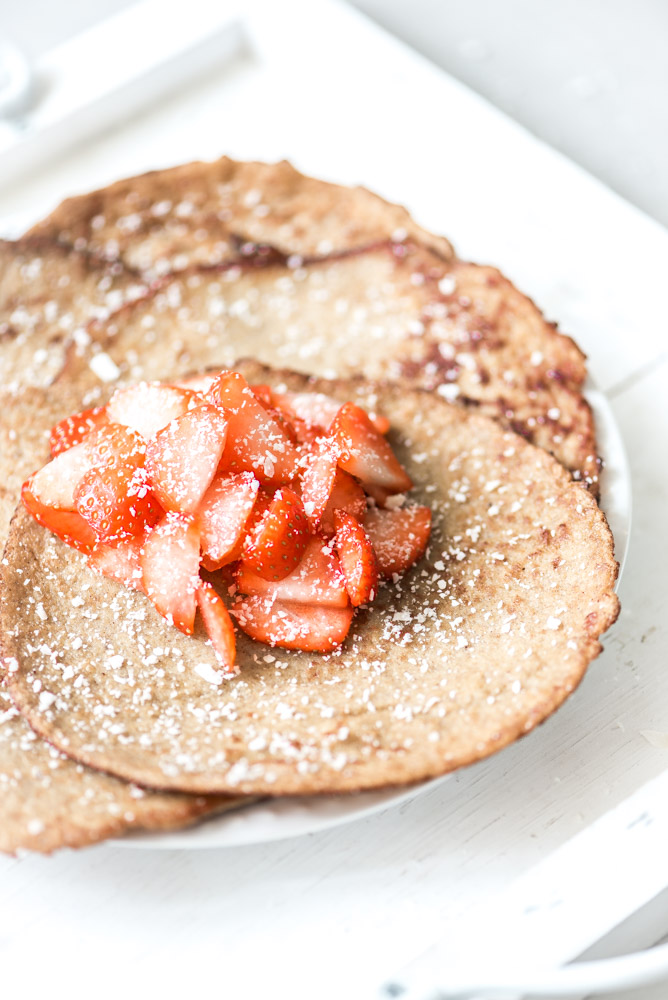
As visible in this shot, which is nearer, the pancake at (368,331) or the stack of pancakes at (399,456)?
the stack of pancakes at (399,456)

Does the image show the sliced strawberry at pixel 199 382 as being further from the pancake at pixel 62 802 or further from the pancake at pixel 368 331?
the pancake at pixel 62 802

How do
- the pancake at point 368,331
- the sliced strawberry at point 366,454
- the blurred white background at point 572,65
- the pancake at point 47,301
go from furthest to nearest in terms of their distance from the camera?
the blurred white background at point 572,65 → the pancake at point 47,301 → the pancake at point 368,331 → the sliced strawberry at point 366,454

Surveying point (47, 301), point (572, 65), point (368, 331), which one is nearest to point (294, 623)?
point (368, 331)

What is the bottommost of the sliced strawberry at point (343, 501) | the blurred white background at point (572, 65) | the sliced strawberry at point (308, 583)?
the sliced strawberry at point (308, 583)

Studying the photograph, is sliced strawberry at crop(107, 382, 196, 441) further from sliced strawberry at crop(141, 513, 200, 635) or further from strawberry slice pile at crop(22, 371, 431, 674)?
sliced strawberry at crop(141, 513, 200, 635)

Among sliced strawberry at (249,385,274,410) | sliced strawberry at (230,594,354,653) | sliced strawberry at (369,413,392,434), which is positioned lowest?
sliced strawberry at (230,594,354,653)

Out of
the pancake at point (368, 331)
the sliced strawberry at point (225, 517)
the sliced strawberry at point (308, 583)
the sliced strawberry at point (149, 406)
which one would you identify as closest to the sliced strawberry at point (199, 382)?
the sliced strawberry at point (149, 406)

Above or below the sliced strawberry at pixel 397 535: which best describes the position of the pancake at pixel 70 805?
below

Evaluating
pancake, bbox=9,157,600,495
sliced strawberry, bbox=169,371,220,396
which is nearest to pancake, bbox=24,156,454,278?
pancake, bbox=9,157,600,495
